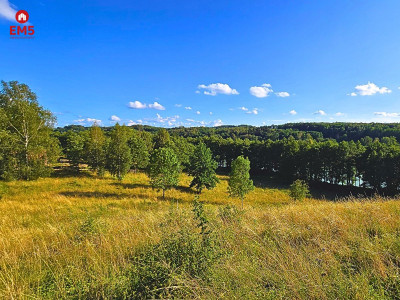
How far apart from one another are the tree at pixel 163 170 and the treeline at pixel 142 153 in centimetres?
33

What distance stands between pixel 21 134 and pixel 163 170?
17.7m

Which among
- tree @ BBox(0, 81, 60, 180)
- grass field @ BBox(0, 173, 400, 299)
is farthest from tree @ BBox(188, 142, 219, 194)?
grass field @ BBox(0, 173, 400, 299)

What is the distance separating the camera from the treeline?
2298cm

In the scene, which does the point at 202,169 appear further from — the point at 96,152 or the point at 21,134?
the point at 21,134

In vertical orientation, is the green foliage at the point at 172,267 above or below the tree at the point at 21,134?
below

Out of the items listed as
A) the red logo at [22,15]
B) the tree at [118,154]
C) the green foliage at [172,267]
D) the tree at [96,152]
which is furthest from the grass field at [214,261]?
the tree at [96,152]

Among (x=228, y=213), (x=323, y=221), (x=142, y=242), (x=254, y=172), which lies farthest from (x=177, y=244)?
(x=254, y=172)

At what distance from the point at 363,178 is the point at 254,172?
3302 cm

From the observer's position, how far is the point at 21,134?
23000 mm

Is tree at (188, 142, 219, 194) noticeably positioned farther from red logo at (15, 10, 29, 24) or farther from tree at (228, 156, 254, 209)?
red logo at (15, 10, 29, 24)

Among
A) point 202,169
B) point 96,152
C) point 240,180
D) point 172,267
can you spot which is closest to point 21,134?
point 96,152

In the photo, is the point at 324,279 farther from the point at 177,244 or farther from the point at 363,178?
the point at 363,178

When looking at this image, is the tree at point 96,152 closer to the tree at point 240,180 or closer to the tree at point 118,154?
the tree at point 118,154

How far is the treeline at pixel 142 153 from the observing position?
75.4 ft
